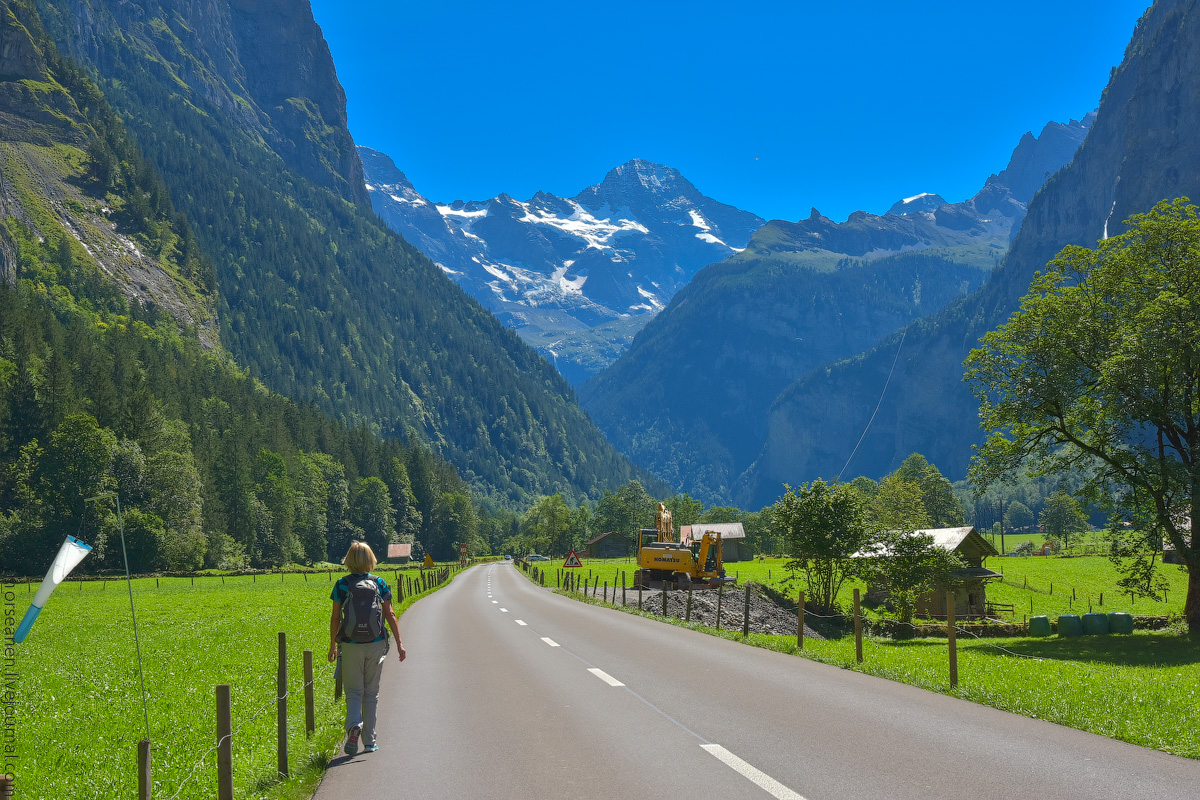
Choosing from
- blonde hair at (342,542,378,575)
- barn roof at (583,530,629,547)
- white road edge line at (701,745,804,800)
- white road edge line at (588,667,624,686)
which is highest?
blonde hair at (342,542,378,575)

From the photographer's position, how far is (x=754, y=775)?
7.36 m

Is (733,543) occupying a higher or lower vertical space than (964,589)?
lower

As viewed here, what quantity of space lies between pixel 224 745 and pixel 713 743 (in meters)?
5.02

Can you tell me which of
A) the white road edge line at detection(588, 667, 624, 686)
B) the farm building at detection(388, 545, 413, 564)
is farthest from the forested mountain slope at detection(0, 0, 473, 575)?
Answer: the white road edge line at detection(588, 667, 624, 686)

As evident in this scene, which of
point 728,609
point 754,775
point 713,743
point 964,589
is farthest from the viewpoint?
point 964,589

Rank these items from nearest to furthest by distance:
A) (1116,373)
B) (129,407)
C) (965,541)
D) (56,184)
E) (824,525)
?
(1116,373) → (824,525) → (965,541) → (129,407) → (56,184)

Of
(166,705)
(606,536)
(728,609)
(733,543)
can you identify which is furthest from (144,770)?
(606,536)

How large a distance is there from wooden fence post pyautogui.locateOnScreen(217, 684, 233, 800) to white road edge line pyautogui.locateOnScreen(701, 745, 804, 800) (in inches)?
178

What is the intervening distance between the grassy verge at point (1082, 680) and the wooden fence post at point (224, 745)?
950 cm

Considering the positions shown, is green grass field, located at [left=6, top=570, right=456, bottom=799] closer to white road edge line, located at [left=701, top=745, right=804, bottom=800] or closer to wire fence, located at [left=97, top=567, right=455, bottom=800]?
wire fence, located at [left=97, top=567, right=455, bottom=800]

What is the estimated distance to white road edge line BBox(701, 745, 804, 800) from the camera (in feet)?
22.1

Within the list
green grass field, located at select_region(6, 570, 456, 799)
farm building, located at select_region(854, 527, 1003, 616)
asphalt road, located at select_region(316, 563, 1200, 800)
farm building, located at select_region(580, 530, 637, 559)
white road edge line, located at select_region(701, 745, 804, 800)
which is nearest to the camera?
white road edge line, located at select_region(701, 745, 804, 800)

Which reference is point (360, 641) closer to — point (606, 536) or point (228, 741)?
point (228, 741)

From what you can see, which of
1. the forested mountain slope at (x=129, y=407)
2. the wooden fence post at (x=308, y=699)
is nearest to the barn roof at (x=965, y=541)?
the forested mountain slope at (x=129, y=407)
